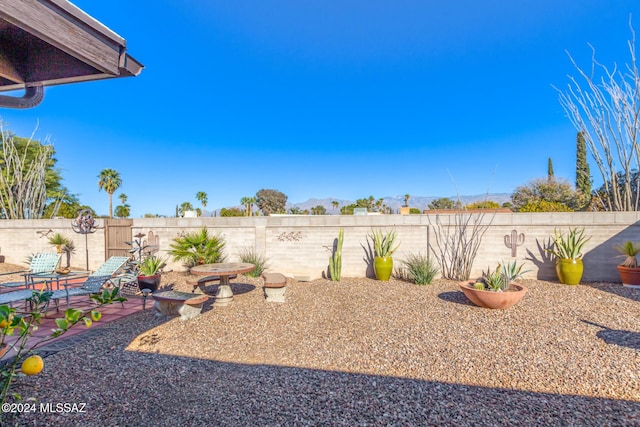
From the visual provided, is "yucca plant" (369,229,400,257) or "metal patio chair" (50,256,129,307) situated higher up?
"yucca plant" (369,229,400,257)

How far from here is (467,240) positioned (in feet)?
25.4

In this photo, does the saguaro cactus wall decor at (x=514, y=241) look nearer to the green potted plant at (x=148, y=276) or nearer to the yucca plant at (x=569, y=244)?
the yucca plant at (x=569, y=244)

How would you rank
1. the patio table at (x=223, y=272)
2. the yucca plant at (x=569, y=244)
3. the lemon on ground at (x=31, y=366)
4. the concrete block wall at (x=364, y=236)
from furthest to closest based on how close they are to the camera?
the concrete block wall at (x=364, y=236), the yucca plant at (x=569, y=244), the patio table at (x=223, y=272), the lemon on ground at (x=31, y=366)

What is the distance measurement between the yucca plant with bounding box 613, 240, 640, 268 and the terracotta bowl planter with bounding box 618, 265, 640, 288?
0.17 metres

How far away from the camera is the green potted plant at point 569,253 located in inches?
268

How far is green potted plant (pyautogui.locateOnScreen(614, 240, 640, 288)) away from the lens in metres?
6.53

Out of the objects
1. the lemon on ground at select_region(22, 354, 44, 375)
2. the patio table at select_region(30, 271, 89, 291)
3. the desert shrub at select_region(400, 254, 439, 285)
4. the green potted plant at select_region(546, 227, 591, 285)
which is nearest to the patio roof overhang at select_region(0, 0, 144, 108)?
the lemon on ground at select_region(22, 354, 44, 375)

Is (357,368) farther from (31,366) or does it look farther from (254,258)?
(254,258)

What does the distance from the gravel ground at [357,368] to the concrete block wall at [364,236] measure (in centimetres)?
220

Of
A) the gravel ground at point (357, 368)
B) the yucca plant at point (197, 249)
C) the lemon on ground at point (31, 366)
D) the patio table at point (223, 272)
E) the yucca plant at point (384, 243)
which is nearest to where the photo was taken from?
the lemon on ground at point (31, 366)

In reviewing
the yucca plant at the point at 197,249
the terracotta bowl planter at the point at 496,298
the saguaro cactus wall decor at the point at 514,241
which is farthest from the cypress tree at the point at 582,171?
the yucca plant at the point at 197,249

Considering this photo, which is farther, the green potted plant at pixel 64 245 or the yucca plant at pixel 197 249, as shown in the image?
the green potted plant at pixel 64 245

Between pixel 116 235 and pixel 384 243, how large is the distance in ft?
27.8

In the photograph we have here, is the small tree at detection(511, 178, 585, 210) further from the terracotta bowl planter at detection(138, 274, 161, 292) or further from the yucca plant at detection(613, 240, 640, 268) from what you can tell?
the terracotta bowl planter at detection(138, 274, 161, 292)
